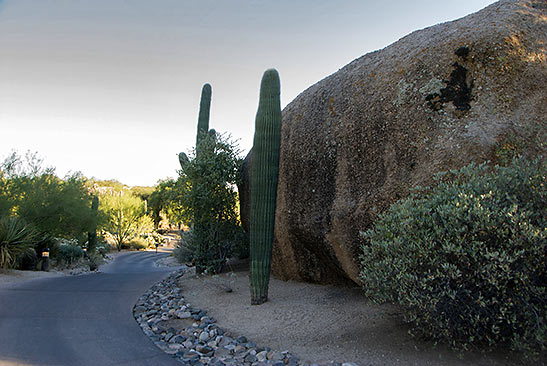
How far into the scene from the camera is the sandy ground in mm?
4207

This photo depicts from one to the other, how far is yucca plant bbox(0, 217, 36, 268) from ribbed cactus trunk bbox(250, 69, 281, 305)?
9694 mm

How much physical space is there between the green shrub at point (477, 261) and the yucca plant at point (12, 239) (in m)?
12.7

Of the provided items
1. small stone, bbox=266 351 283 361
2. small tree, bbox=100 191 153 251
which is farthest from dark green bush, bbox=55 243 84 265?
small stone, bbox=266 351 283 361

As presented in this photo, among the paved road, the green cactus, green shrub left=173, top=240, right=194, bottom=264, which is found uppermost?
the green cactus

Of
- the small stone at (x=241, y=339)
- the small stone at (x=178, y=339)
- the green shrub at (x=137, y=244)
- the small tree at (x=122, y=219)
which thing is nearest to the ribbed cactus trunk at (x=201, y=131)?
the small stone at (x=178, y=339)

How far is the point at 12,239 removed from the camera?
12516mm

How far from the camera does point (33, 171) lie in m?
15.0

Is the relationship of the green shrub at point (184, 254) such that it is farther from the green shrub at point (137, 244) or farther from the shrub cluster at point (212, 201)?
the green shrub at point (137, 244)

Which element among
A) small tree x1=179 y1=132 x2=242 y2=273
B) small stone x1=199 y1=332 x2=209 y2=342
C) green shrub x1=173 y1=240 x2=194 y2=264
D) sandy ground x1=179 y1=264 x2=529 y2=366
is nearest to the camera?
sandy ground x1=179 y1=264 x2=529 y2=366

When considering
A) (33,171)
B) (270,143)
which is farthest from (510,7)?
(33,171)

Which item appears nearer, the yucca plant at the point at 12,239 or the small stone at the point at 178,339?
the small stone at the point at 178,339

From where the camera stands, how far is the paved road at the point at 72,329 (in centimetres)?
462

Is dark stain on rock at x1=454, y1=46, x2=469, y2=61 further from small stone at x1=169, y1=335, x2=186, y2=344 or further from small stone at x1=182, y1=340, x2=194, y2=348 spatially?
small stone at x1=169, y1=335, x2=186, y2=344

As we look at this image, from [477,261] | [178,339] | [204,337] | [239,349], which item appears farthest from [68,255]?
[477,261]
